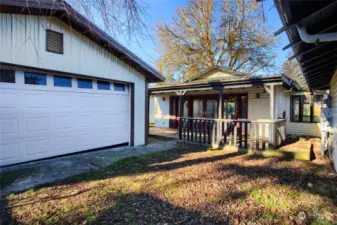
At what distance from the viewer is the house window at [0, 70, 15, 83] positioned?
414 centimetres

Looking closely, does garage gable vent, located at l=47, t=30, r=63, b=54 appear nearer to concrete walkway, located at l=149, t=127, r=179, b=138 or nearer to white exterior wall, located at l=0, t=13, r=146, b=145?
white exterior wall, located at l=0, t=13, r=146, b=145

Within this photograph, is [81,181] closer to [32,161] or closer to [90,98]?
[32,161]

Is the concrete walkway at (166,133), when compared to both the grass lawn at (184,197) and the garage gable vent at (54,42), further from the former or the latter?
the garage gable vent at (54,42)

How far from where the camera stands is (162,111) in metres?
12.9

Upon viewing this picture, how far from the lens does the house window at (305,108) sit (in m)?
9.30

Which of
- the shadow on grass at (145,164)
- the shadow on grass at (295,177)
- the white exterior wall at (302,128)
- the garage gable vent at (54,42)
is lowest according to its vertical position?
the shadow on grass at (295,177)

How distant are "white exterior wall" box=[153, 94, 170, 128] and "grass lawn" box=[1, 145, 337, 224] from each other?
25.9 feet

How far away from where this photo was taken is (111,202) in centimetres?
289

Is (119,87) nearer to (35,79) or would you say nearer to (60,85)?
(60,85)

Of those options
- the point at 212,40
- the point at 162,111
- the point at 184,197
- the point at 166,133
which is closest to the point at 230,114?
the point at 166,133

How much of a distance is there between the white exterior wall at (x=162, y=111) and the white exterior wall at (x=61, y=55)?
5601 mm

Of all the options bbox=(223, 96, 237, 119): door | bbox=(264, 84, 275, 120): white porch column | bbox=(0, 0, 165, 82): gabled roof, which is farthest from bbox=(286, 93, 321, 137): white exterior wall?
bbox=(0, 0, 165, 82): gabled roof

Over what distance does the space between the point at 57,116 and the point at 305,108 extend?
10.6 metres

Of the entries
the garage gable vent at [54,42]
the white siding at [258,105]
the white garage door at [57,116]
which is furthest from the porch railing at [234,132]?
the garage gable vent at [54,42]
